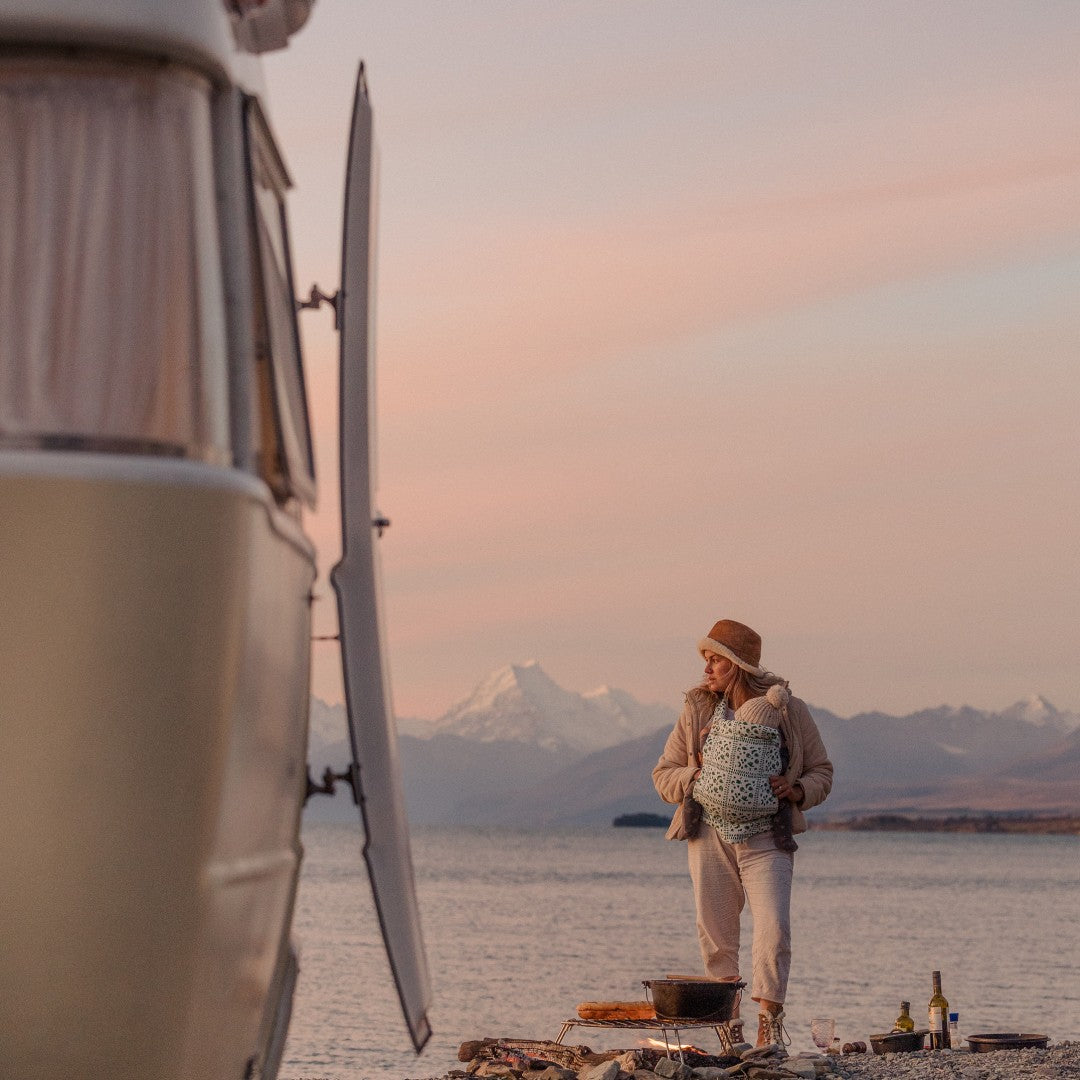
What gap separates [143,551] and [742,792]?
564 centimetres

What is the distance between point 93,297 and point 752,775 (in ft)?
18.4

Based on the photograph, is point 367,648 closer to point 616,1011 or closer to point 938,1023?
point 616,1011

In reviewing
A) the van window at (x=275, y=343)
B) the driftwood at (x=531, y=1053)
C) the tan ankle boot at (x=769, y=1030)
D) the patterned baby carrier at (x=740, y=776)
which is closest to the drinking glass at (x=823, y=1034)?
the tan ankle boot at (x=769, y=1030)

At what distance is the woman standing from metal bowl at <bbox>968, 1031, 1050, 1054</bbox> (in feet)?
4.25

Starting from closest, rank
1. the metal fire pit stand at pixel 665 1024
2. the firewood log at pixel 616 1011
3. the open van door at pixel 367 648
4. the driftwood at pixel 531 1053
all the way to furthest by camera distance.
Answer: the open van door at pixel 367 648
the metal fire pit stand at pixel 665 1024
the firewood log at pixel 616 1011
the driftwood at pixel 531 1053

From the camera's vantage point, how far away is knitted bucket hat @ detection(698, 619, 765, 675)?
849 centimetres

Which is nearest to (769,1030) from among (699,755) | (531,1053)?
(531,1053)

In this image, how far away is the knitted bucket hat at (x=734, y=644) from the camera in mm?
8492

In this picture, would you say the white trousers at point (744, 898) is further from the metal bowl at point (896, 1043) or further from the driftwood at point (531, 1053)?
the metal bowl at point (896, 1043)

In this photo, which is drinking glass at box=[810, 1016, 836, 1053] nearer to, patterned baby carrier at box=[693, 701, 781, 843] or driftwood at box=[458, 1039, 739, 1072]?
driftwood at box=[458, 1039, 739, 1072]

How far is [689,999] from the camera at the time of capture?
7.65m

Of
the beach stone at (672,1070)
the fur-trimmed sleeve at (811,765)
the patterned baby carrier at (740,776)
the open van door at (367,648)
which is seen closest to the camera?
the open van door at (367,648)

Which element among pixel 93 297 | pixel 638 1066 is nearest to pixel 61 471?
pixel 93 297

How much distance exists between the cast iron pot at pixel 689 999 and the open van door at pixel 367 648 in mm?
3778
